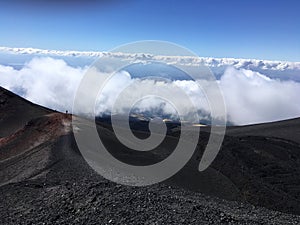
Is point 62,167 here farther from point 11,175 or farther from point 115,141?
point 115,141

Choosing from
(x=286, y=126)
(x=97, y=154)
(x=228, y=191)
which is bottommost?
(x=286, y=126)

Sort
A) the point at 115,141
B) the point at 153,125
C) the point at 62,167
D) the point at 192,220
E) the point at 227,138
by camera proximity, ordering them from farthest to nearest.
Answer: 1. the point at 153,125
2. the point at 227,138
3. the point at 115,141
4. the point at 62,167
5. the point at 192,220

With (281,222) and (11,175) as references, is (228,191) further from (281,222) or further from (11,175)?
(11,175)

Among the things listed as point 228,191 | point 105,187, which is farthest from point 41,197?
point 228,191

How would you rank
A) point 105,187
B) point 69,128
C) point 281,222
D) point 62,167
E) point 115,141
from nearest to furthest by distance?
point 281,222 → point 105,187 → point 62,167 → point 115,141 → point 69,128

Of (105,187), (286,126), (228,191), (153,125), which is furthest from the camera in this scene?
(286,126)

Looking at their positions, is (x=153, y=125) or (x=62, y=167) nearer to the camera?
(x=62, y=167)

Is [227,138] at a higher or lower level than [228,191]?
lower

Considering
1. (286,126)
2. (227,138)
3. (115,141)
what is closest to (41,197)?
(115,141)

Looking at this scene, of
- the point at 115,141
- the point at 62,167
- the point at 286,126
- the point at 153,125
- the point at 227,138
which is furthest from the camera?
the point at 286,126
